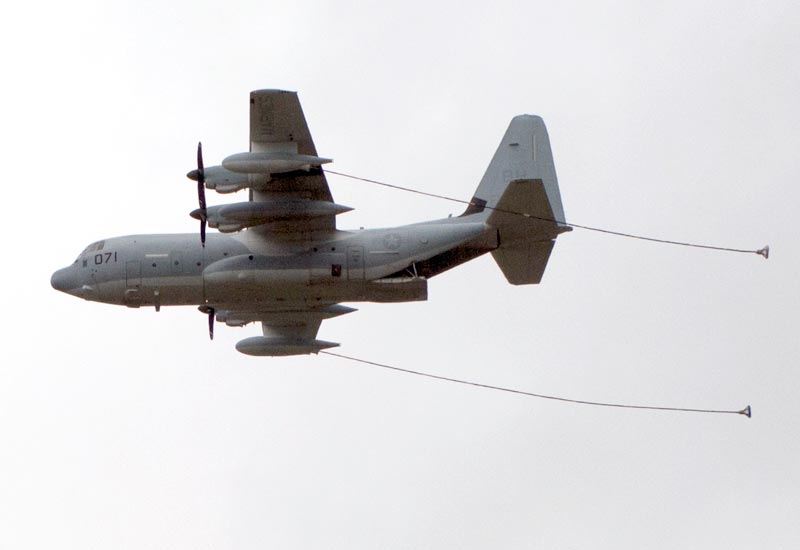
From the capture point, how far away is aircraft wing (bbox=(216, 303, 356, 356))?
47.0 meters

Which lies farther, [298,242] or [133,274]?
[133,274]

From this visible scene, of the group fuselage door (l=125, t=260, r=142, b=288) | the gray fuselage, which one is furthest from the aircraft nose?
fuselage door (l=125, t=260, r=142, b=288)

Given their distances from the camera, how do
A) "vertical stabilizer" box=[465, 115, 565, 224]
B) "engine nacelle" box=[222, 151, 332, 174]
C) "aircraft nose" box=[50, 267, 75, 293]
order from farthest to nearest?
"aircraft nose" box=[50, 267, 75, 293] → "vertical stabilizer" box=[465, 115, 565, 224] → "engine nacelle" box=[222, 151, 332, 174]

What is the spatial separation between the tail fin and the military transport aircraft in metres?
0.02

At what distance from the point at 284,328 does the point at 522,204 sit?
900 centimetres

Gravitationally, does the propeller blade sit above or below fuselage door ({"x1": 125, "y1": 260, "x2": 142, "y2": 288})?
above

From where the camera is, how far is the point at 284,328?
158ft

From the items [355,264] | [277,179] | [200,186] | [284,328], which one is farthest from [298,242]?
[284,328]

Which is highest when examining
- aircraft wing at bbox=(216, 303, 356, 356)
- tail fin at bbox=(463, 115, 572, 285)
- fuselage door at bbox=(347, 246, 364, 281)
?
tail fin at bbox=(463, 115, 572, 285)

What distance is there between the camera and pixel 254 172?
136ft

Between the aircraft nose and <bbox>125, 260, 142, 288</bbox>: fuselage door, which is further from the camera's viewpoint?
the aircraft nose

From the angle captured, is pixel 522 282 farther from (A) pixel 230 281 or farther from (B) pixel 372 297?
(A) pixel 230 281

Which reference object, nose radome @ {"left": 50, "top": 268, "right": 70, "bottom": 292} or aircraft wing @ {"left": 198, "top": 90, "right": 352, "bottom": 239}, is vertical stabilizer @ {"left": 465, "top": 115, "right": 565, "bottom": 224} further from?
nose radome @ {"left": 50, "top": 268, "right": 70, "bottom": 292}

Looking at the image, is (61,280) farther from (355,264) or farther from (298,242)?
(355,264)
